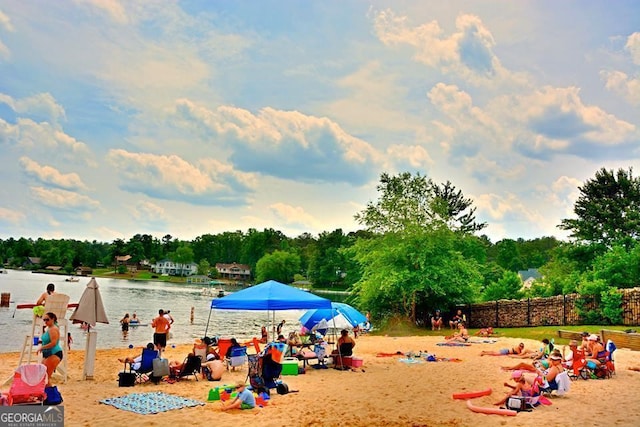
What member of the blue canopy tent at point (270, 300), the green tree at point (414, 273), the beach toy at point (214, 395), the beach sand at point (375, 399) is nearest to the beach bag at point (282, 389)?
the beach sand at point (375, 399)

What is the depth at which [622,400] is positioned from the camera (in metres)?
11.2

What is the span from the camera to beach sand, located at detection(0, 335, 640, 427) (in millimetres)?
9320

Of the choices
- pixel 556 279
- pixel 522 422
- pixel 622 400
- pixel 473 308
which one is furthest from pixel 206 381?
pixel 556 279

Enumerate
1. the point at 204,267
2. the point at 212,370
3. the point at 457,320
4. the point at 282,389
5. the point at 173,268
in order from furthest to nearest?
1. the point at 173,268
2. the point at 204,267
3. the point at 457,320
4. the point at 212,370
5. the point at 282,389

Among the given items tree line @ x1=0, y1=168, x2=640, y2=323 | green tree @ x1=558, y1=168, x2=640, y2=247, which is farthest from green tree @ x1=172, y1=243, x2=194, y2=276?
green tree @ x1=558, y1=168, x2=640, y2=247

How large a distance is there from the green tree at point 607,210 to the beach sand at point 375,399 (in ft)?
96.0

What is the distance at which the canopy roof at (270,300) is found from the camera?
1459 centimetres

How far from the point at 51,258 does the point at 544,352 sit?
6536 inches

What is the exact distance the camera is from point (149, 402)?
Answer: 1023cm

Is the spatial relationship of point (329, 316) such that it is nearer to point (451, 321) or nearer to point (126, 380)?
point (126, 380)

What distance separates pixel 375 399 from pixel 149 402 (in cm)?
464

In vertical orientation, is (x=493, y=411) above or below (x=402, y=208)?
below

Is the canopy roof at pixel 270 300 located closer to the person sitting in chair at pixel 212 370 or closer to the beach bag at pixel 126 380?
the person sitting in chair at pixel 212 370

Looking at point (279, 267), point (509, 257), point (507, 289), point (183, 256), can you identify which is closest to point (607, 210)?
point (507, 289)
